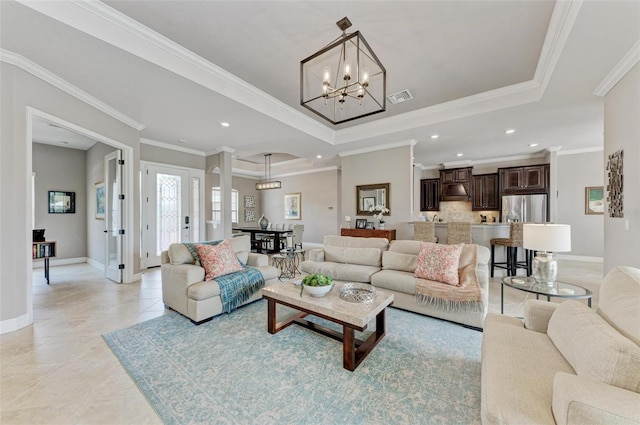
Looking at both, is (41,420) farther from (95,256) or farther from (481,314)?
(95,256)

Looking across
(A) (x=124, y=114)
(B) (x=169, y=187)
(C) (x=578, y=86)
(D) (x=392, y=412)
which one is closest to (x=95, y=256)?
(B) (x=169, y=187)

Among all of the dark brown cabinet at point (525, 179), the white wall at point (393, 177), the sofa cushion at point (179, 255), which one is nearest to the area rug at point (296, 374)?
the sofa cushion at point (179, 255)

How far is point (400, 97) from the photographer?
400cm

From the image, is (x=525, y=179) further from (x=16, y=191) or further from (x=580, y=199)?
(x=16, y=191)

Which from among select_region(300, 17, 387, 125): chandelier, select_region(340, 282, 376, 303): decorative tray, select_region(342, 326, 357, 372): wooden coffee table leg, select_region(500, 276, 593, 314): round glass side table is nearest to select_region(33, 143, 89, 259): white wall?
select_region(300, 17, 387, 125): chandelier

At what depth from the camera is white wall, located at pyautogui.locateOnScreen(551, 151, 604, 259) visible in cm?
621

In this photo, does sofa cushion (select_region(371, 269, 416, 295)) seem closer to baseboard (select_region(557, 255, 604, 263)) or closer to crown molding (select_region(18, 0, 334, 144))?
crown molding (select_region(18, 0, 334, 144))

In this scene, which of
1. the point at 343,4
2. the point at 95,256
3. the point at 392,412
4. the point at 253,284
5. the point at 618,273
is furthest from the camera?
the point at 95,256

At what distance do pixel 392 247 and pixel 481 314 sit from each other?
4.48ft

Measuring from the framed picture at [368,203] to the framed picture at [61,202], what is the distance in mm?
7007

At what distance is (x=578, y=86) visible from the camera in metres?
3.12

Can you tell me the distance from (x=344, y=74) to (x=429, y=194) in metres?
6.88

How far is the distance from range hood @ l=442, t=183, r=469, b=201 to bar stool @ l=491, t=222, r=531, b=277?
278 centimetres

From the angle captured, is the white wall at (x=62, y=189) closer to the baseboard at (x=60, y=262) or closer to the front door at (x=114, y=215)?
the baseboard at (x=60, y=262)
